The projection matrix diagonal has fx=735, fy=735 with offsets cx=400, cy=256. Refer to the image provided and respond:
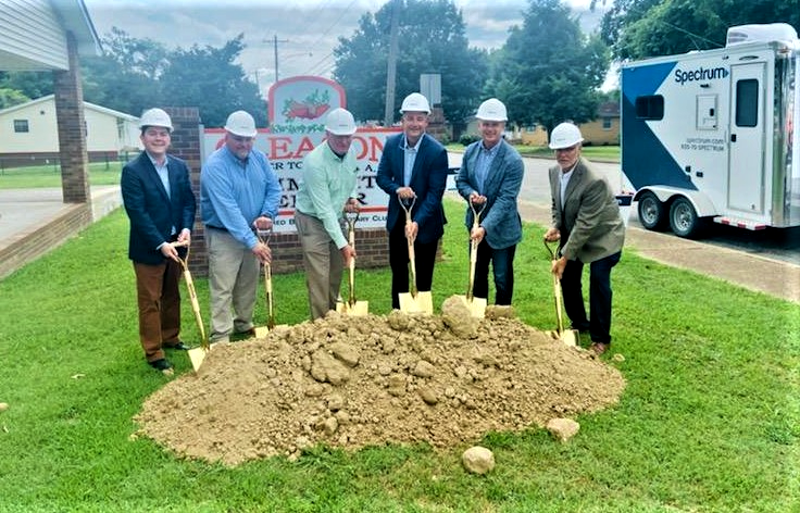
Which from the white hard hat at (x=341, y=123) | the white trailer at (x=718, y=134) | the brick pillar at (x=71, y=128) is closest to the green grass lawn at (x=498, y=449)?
the white hard hat at (x=341, y=123)

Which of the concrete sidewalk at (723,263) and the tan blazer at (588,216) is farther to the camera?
the concrete sidewalk at (723,263)

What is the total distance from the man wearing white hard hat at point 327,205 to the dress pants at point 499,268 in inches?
40.3

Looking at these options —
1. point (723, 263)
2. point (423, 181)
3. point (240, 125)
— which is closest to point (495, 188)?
point (423, 181)

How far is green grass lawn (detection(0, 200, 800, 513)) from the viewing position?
3.28 metres

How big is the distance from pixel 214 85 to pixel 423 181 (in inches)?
1568

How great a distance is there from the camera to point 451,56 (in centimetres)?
5259

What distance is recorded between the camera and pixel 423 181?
5.44 meters

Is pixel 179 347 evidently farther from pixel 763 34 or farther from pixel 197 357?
pixel 763 34

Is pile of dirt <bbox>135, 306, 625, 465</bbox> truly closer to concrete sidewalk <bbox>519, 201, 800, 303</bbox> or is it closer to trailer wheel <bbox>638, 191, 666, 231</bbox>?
concrete sidewalk <bbox>519, 201, 800, 303</bbox>

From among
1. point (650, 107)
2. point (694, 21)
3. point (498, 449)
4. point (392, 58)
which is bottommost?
point (498, 449)

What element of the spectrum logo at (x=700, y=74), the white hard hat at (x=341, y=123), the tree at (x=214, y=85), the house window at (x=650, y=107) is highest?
the tree at (x=214, y=85)

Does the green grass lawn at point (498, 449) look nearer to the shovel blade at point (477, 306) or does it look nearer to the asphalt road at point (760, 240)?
the shovel blade at point (477, 306)

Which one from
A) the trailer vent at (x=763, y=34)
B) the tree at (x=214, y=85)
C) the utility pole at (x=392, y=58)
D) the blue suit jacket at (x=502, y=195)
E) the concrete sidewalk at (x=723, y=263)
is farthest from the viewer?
the tree at (x=214, y=85)

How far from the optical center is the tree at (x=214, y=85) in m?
41.2
